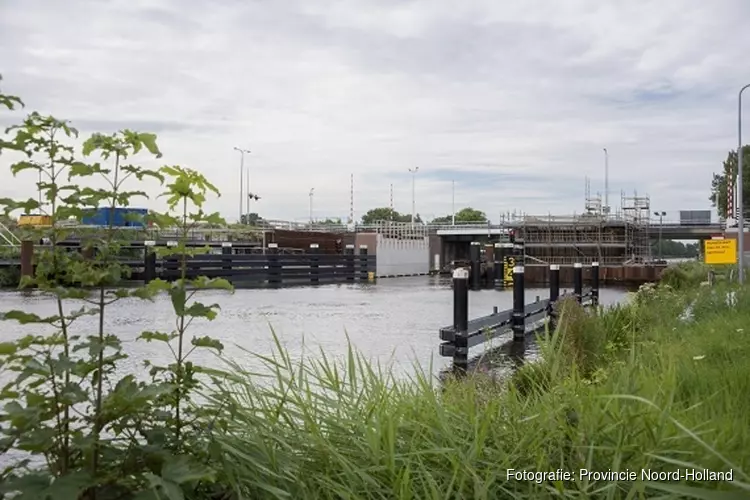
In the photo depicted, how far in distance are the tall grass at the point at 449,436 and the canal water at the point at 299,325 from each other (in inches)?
123

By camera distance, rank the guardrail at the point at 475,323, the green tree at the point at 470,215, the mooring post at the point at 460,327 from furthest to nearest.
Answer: the green tree at the point at 470,215, the guardrail at the point at 475,323, the mooring post at the point at 460,327

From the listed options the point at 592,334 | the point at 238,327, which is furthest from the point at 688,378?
the point at 238,327

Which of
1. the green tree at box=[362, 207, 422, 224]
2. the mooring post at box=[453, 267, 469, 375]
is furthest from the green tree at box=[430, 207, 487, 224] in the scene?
the mooring post at box=[453, 267, 469, 375]

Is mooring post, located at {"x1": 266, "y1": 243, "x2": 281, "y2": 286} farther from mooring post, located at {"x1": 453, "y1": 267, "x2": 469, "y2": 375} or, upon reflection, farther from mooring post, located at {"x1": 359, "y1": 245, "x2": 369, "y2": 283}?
mooring post, located at {"x1": 453, "y1": 267, "x2": 469, "y2": 375}

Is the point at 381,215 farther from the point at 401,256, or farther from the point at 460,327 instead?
the point at 460,327

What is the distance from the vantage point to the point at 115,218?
2.87 metres

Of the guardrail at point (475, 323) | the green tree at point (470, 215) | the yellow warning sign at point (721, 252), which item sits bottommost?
the guardrail at point (475, 323)

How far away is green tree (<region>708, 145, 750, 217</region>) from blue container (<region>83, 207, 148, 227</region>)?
58567 millimetres

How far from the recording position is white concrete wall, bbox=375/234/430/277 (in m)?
42.5

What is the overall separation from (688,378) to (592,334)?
4.22 metres

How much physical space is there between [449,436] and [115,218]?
1592 mm

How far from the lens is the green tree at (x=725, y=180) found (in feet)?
226

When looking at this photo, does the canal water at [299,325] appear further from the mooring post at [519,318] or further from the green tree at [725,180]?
the green tree at [725,180]

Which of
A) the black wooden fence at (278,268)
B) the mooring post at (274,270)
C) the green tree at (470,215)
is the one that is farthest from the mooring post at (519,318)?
the green tree at (470,215)
